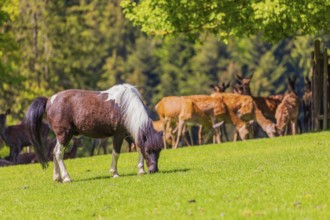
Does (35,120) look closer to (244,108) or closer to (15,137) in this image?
(15,137)

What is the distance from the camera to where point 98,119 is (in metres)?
20.7

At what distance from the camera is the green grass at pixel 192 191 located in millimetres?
14734

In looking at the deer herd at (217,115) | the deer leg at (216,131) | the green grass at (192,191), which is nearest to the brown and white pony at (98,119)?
the green grass at (192,191)

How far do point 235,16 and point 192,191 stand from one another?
17028mm

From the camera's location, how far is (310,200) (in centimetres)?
1504

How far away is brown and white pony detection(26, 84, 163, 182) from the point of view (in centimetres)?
2027

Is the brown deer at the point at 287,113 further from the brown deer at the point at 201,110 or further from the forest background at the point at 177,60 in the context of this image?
the forest background at the point at 177,60

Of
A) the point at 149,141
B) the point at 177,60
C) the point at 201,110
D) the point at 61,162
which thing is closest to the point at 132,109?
the point at 149,141

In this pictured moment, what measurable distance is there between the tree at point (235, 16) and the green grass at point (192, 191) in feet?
22.4

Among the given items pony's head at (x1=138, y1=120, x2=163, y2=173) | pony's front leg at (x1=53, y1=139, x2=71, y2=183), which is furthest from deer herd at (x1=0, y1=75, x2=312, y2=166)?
pony's head at (x1=138, y1=120, x2=163, y2=173)

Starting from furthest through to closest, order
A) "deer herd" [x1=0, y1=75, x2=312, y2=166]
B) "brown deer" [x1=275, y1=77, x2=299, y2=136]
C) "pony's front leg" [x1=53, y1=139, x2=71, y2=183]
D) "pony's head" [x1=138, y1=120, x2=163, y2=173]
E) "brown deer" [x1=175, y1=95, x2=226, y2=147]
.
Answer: "brown deer" [x1=275, y1=77, x2=299, y2=136], "brown deer" [x1=175, y1=95, x2=226, y2=147], "deer herd" [x1=0, y1=75, x2=312, y2=166], "pony's front leg" [x1=53, y1=139, x2=71, y2=183], "pony's head" [x1=138, y1=120, x2=163, y2=173]

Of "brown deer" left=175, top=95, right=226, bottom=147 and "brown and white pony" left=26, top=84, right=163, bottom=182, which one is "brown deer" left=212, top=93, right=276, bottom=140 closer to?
"brown deer" left=175, top=95, right=226, bottom=147

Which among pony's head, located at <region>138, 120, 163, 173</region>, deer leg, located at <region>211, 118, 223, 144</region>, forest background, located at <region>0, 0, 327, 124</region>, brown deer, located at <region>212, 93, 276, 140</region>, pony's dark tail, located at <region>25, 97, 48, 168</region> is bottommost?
forest background, located at <region>0, 0, 327, 124</region>

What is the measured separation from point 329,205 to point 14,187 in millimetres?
8909
